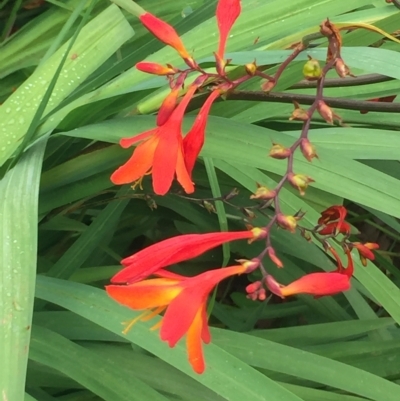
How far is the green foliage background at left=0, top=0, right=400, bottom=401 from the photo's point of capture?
53 cm

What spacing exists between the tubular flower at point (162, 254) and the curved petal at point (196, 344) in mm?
42

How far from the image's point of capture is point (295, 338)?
795 millimetres

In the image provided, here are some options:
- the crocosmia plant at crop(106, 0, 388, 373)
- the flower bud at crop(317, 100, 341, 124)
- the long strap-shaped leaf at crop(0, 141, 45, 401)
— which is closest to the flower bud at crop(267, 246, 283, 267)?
the crocosmia plant at crop(106, 0, 388, 373)

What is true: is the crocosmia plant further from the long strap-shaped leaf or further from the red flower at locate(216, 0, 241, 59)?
the long strap-shaped leaf

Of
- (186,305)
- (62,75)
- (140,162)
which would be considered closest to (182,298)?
(186,305)

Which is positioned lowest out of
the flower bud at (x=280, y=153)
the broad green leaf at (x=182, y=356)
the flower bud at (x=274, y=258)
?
the broad green leaf at (x=182, y=356)

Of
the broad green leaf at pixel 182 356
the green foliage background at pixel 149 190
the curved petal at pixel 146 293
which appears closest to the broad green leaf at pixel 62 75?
the green foliage background at pixel 149 190

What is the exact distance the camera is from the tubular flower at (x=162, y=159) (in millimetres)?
407

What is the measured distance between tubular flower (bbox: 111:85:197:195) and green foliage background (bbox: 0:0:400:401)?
112mm

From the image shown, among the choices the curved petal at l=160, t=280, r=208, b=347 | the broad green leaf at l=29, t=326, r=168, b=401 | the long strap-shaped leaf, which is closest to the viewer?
the curved petal at l=160, t=280, r=208, b=347

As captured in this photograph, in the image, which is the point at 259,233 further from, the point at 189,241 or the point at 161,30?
the point at 161,30

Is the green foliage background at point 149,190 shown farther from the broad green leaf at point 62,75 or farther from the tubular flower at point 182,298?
the tubular flower at point 182,298

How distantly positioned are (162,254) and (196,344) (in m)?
0.07

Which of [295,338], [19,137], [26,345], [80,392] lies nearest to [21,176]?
[19,137]
